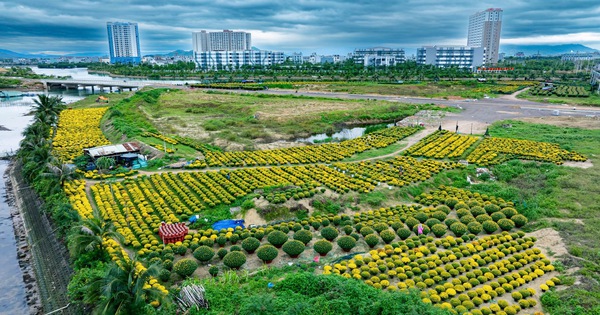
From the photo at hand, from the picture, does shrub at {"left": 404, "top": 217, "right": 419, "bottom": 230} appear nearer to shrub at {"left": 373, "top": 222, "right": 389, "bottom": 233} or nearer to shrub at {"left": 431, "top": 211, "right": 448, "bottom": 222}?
shrub at {"left": 373, "top": 222, "right": 389, "bottom": 233}

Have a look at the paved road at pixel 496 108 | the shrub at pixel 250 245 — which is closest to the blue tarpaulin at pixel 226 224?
the shrub at pixel 250 245

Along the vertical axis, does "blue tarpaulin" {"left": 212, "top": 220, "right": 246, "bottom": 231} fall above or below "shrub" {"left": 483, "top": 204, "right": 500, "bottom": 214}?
below

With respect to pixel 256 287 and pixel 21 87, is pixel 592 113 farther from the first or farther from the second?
pixel 21 87

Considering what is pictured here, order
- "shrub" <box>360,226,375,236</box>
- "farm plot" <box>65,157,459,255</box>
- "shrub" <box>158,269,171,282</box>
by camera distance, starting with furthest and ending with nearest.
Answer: "farm plot" <box>65,157,459,255</box>, "shrub" <box>360,226,375,236</box>, "shrub" <box>158,269,171,282</box>

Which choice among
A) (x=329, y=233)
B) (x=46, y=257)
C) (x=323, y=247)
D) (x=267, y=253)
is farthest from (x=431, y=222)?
(x=46, y=257)

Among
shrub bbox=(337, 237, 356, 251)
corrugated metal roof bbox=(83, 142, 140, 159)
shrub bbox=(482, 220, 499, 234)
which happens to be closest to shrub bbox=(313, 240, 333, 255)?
shrub bbox=(337, 237, 356, 251)

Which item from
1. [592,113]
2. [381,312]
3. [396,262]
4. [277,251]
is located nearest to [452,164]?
[396,262]

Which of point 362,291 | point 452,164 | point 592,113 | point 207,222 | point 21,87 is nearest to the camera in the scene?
point 362,291
